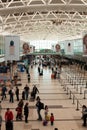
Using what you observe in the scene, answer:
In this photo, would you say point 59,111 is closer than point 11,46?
Yes

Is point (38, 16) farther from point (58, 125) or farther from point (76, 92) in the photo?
point (58, 125)

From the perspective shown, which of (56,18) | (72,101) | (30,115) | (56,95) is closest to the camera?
(30,115)

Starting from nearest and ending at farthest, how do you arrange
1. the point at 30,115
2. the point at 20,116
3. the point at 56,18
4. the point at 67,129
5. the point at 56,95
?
the point at 67,129 < the point at 20,116 < the point at 30,115 < the point at 56,95 < the point at 56,18

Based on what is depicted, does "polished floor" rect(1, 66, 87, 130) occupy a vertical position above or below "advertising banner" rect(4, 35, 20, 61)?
below

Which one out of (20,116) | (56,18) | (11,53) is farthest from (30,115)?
(56,18)

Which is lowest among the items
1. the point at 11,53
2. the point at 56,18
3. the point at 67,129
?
the point at 67,129

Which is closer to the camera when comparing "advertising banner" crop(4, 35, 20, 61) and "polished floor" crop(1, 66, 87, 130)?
"polished floor" crop(1, 66, 87, 130)

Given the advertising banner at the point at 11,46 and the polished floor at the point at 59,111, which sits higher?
the advertising banner at the point at 11,46

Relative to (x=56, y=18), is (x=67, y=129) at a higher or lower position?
lower

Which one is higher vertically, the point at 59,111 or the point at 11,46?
the point at 11,46

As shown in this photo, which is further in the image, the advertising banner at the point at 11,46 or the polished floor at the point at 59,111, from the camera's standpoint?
the advertising banner at the point at 11,46

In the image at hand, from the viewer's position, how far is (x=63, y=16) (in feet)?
146

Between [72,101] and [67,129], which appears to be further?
[72,101]

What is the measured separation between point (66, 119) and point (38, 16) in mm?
26107
